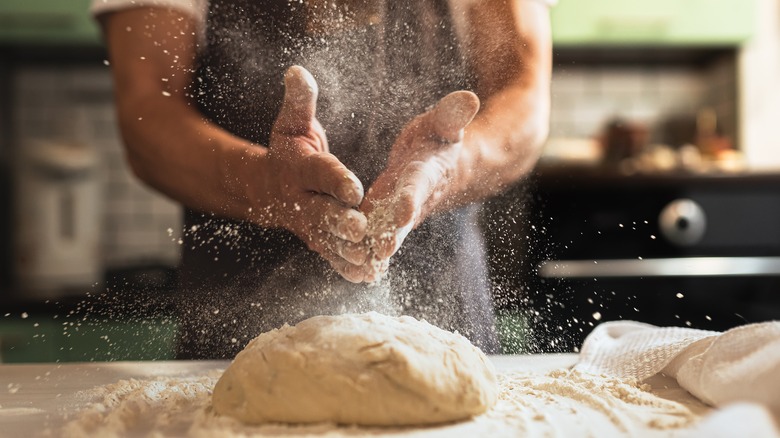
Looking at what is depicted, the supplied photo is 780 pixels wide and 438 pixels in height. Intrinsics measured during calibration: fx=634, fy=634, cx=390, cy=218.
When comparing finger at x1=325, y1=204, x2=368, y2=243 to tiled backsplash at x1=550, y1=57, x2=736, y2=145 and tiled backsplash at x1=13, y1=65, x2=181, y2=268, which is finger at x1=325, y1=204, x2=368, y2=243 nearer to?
tiled backsplash at x1=13, y1=65, x2=181, y2=268

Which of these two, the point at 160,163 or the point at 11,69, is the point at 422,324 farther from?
the point at 11,69

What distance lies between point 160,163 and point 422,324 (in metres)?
0.54

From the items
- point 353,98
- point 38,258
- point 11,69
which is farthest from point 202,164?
point 11,69

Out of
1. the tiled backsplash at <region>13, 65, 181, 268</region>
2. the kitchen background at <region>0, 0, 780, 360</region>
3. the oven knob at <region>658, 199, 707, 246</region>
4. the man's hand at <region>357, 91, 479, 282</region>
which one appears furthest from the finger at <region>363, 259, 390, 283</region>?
the tiled backsplash at <region>13, 65, 181, 268</region>

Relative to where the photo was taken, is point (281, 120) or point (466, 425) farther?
point (281, 120)

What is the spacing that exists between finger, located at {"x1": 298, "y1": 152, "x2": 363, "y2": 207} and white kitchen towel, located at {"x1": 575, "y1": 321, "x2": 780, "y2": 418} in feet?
1.24

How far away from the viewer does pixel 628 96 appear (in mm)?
2289

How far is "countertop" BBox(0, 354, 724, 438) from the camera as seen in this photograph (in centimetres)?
59

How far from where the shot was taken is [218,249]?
34.1 inches

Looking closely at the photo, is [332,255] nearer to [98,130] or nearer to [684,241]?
[684,241]

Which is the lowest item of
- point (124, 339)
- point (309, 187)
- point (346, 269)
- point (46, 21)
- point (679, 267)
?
point (679, 267)

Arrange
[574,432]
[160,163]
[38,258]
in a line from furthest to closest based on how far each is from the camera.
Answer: [38,258] < [160,163] < [574,432]

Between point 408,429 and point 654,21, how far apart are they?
1.81 meters

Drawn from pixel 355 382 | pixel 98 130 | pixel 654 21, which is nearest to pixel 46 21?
pixel 98 130
